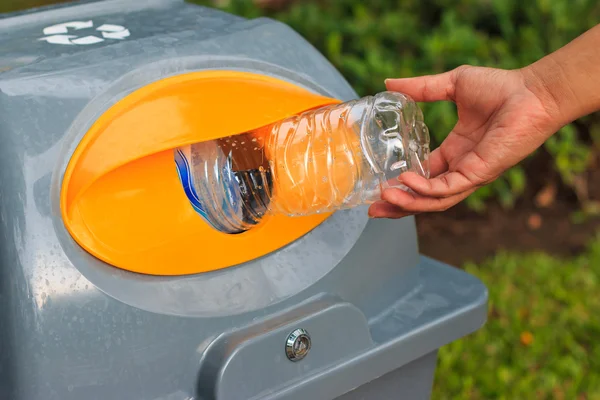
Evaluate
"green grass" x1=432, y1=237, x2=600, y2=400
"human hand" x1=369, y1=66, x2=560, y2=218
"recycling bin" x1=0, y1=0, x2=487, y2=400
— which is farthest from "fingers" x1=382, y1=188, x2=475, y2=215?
"green grass" x1=432, y1=237, x2=600, y2=400

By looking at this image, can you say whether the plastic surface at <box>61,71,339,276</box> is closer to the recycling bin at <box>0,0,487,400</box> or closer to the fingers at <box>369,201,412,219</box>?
the recycling bin at <box>0,0,487,400</box>

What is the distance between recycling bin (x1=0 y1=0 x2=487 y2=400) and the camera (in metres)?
1.36

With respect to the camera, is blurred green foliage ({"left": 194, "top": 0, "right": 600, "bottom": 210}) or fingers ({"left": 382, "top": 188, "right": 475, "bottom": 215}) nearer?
fingers ({"left": 382, "top": 188, "right": 475, "bottom": 215})

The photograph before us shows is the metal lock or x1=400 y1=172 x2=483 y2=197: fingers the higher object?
x1=400 y1=172 x2=483 y2=197: fingers

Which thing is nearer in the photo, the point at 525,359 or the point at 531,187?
the point at 525,359

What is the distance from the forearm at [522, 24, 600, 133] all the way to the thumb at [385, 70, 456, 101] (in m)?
0.16

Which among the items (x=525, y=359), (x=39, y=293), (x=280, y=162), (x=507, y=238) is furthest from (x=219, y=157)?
(x=507, y=238)

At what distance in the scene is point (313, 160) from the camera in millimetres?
1733

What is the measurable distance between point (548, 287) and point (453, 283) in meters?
1.73

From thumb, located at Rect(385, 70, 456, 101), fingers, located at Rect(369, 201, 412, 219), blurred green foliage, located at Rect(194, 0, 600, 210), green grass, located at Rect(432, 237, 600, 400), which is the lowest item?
green grass, located at Rect(432, 237, 600, 400)

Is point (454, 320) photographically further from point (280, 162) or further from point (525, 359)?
point (525, 359)

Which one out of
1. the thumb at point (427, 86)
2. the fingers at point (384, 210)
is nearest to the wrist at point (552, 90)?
the thumb at point (427, 86)

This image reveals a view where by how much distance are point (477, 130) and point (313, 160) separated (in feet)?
1.32

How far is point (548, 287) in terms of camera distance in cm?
346
